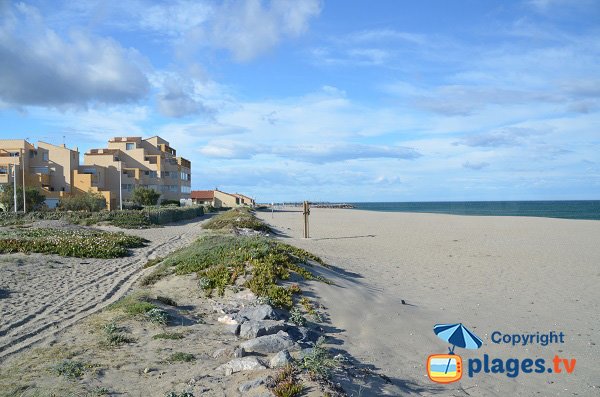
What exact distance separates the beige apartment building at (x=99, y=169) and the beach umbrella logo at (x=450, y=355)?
50.0 m

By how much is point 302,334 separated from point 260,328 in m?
0.68

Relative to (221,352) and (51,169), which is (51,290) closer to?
(221,352)

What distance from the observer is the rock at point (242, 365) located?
19.5 ft

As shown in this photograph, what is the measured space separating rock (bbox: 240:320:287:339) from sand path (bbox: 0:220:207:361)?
3283mm

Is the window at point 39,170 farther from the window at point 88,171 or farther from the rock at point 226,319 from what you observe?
the rock at point 226,319

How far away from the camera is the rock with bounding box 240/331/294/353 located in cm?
679

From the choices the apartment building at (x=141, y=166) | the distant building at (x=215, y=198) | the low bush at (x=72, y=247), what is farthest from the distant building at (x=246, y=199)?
the low bush at (x=72, y=247)

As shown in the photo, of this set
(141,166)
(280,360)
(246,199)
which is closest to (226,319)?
(280,360)

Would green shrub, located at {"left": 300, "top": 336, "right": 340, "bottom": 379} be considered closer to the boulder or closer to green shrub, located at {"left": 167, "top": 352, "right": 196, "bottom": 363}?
the boulder

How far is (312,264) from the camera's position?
14445 mm

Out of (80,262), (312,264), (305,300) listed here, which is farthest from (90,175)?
(305,300)

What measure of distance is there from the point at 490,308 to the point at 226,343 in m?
6.91

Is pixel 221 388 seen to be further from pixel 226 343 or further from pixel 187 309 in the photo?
pixel 187 309

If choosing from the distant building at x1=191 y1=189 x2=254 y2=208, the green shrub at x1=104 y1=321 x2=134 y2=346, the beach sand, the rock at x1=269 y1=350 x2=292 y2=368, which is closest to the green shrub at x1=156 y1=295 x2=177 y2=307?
the green shrub at x1=104 y1=321 x2=134 y2=346
